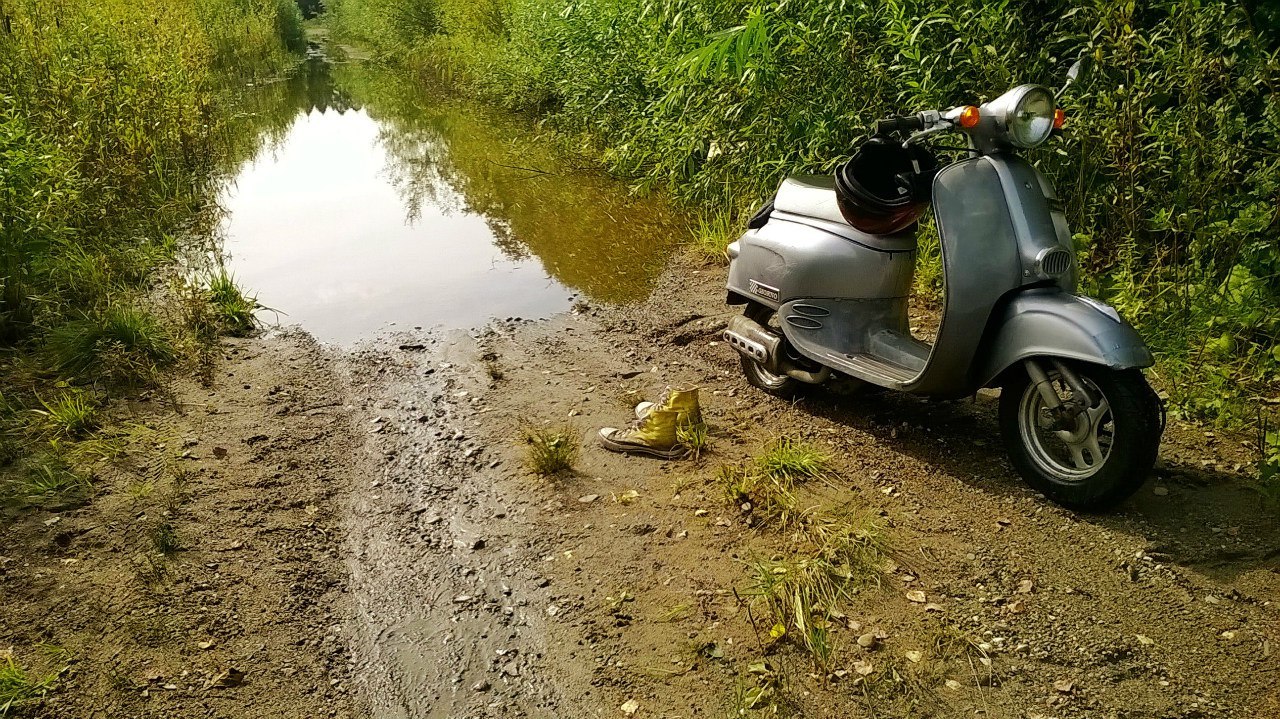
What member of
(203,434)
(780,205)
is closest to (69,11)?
(203,434)

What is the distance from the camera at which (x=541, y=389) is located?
13.4 feet

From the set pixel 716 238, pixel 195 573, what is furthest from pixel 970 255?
pixel 716 238

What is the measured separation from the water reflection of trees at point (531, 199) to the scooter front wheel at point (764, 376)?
149cm

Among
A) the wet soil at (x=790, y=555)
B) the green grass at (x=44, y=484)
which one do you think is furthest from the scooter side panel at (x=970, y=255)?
the green grass at (x=44, y=484)

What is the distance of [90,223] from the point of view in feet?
17.9

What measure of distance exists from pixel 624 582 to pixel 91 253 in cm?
442

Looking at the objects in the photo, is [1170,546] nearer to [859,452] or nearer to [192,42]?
[859,452]

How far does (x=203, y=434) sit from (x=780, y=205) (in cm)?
271

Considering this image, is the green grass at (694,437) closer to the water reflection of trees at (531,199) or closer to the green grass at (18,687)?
the water reflection of trees at (531,199)

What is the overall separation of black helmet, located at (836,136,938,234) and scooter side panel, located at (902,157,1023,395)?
0.76 ft

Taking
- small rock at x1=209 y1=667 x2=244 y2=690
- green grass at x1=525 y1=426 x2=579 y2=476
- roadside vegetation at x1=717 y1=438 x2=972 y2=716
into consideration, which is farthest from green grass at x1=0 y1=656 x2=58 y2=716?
roadside vegetation at x1=717 y1=438 x2=972 y2=716

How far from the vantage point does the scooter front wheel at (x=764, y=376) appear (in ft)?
12.2

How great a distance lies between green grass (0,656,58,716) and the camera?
7.17 feet

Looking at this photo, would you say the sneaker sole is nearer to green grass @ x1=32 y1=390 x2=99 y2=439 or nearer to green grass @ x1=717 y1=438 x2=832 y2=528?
green grass @ x1=717 y1=438 x2=832 y2=528
